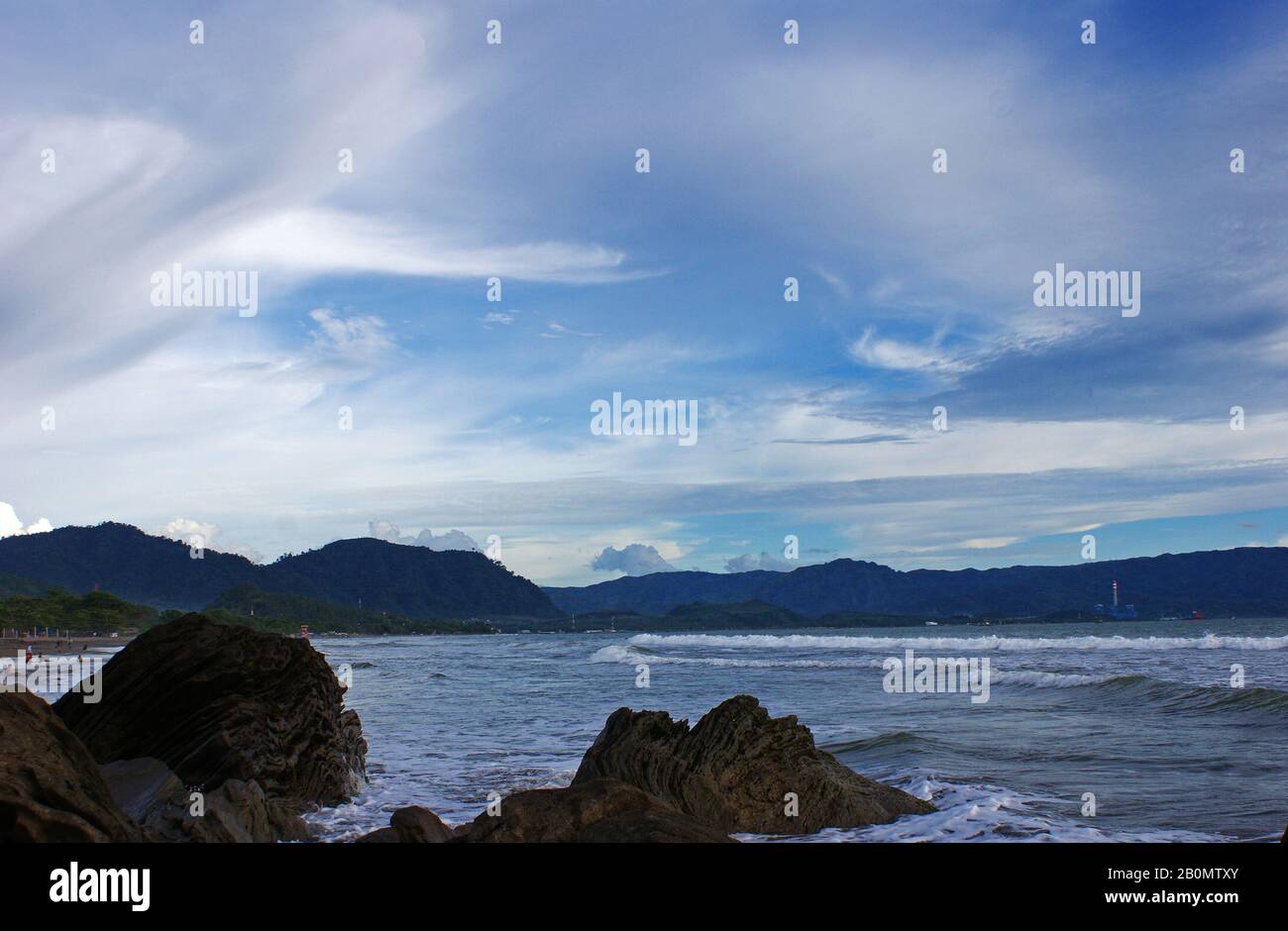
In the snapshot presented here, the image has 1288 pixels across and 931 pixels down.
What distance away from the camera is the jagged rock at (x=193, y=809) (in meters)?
8.98

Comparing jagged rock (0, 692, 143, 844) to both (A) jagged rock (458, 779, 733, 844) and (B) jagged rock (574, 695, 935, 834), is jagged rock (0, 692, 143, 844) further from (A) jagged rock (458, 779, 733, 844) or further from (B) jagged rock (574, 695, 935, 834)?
(B) jagged rock (574, 695, 935, 834)

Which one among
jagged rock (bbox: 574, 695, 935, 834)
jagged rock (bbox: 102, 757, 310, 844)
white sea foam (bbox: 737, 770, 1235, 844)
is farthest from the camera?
jagged rock (bbox: 574, 695, 935, 834)

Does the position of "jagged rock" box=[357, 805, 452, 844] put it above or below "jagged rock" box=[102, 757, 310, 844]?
above

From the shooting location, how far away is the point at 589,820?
847 cm

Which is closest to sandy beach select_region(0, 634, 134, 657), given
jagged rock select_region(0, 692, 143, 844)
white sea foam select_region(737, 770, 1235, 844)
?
jagged rock select_region(0, 692, 143, 844)

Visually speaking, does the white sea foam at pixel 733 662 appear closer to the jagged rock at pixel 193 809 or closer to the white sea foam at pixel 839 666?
the white sea foam at pixel 839 666

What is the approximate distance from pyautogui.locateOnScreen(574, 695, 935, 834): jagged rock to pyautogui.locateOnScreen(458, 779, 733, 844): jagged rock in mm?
2980

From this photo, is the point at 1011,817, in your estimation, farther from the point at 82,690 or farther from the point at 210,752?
the point at 82,690

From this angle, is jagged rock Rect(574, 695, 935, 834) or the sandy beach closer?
jagged rock Rect(574, 695, 935, 834)

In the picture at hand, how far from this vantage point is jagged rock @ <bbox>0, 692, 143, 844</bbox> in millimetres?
6352

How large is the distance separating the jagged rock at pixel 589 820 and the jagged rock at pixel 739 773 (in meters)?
2.98

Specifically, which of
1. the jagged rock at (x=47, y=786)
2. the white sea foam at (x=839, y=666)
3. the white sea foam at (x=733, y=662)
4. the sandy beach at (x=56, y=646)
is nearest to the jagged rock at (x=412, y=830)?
the jagged rock at (x=47, y=786)
